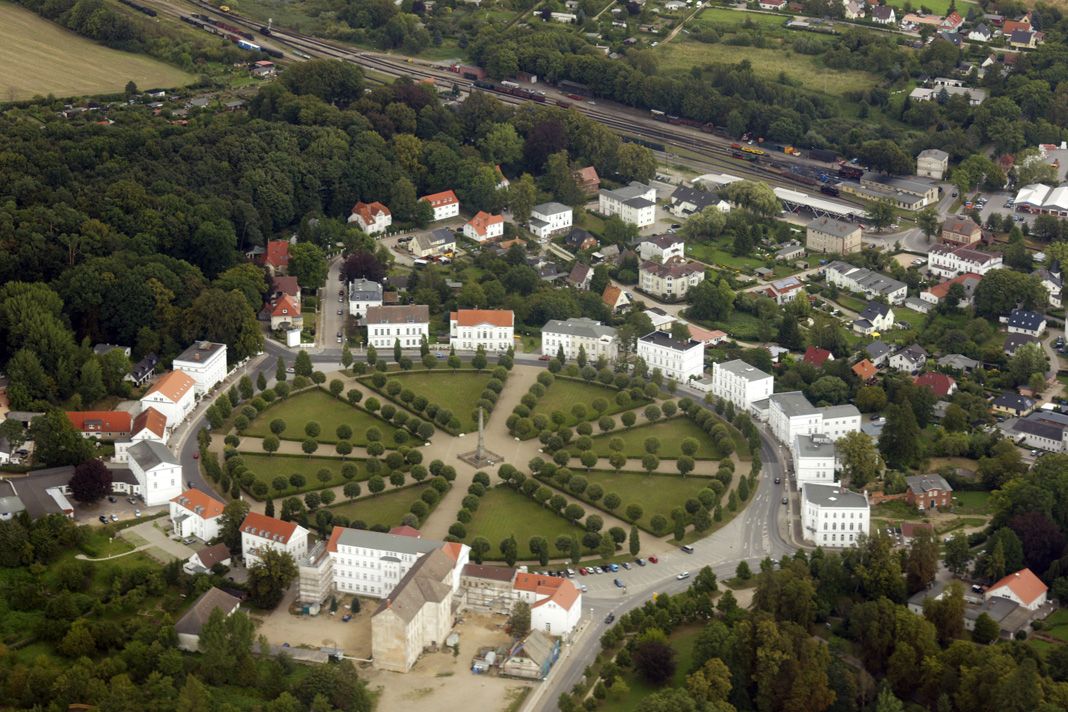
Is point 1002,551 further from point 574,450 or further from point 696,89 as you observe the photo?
point 696,89

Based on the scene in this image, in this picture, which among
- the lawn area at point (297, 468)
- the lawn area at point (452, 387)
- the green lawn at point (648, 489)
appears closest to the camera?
the green lawn at point (648, 489)

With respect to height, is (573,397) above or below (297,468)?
above

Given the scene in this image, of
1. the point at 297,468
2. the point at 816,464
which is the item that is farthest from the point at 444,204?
the point at 816,464

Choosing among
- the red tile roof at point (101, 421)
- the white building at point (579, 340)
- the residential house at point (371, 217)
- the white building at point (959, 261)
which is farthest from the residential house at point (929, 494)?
the residential house at point (371, 217)

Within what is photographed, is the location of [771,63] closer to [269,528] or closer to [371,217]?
[371,217]

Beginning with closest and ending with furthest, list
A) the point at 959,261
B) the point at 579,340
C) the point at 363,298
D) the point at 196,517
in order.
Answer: the point at 196,517 → the point at 579,340 → the point at 363,298 → the point at 959,261

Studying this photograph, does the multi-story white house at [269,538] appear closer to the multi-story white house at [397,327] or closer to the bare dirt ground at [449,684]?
the bare dirt ground at [449,684]
